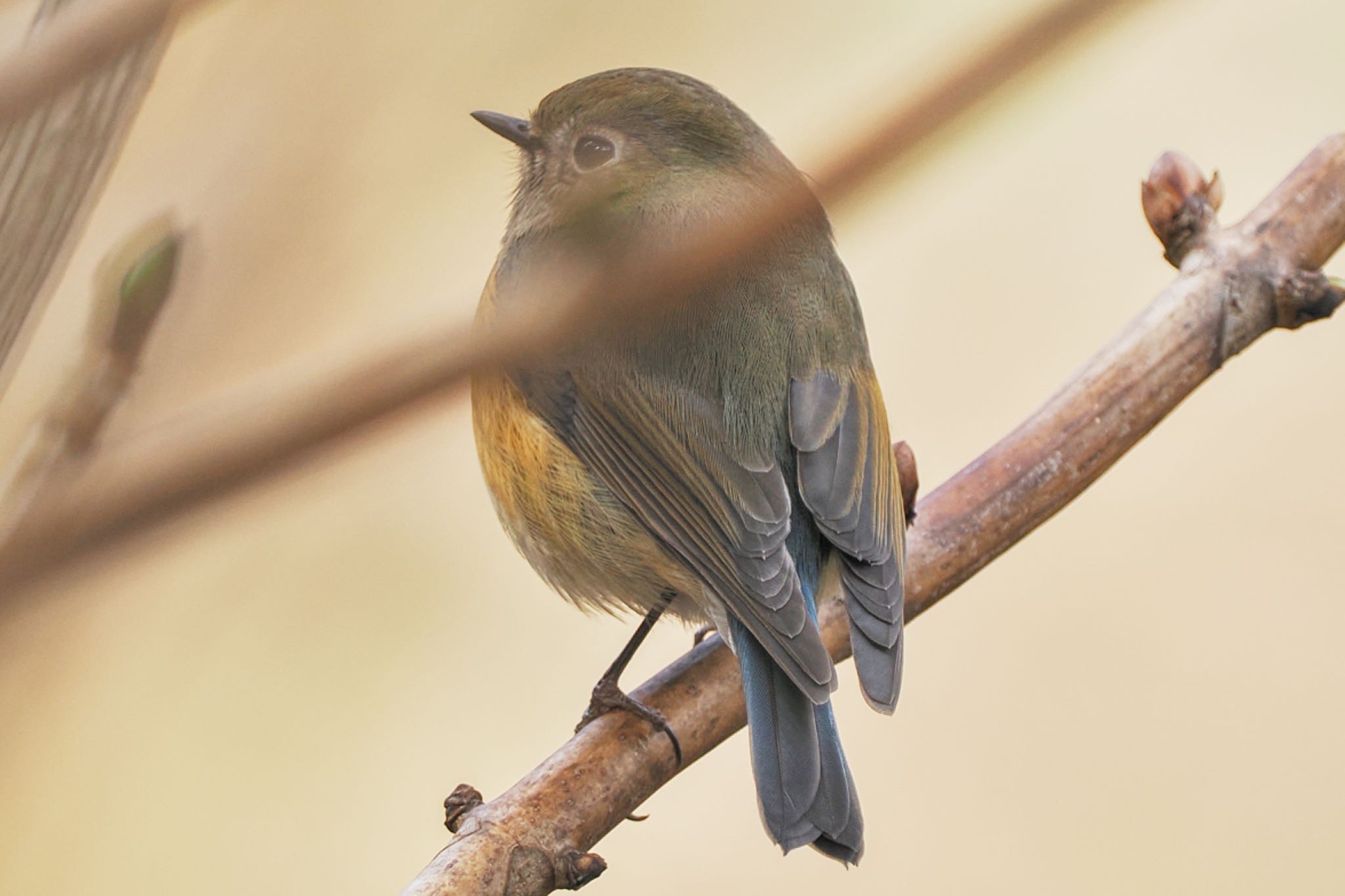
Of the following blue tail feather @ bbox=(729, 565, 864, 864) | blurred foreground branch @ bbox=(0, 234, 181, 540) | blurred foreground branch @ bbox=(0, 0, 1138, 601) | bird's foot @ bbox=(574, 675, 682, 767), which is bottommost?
blue tail feather @ bbox=(729, 565, 864, 864)

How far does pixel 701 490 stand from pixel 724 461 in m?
0.07

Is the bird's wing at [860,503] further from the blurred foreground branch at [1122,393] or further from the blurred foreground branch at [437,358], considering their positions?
the blurred foreground branch at [437,358]

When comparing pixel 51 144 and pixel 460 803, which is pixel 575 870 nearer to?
pixel 460 803

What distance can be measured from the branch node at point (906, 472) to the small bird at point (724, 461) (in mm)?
35

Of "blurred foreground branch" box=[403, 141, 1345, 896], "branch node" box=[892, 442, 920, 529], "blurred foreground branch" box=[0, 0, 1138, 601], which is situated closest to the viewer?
"blurred foreground branch" box=[0, 0, 1138, 601]

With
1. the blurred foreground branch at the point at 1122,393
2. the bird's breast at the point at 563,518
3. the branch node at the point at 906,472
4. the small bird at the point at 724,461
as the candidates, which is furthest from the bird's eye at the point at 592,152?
the blurred foreground branch at the point at 1122,393

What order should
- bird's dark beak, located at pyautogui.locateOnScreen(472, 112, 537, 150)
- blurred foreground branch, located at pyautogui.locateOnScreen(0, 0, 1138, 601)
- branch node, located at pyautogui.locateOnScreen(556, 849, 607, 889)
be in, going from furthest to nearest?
1. bird's dark beak, located at pyautogui.locateOnScreen(472, 112, 537, 150)
2. branch node, located at pyautogui.locateOnScreen(556, 849, 607, 889)
3. blurred foreground branch, located at pyautogui.locateOnScreen(0, 0, 1138, 601)

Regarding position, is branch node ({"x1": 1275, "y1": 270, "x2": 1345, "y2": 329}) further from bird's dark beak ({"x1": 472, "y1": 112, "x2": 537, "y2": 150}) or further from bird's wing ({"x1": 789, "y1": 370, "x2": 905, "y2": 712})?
bird's dark beak ({"x1": 472, "y1": 112, "x2": 537, "y2": 150})

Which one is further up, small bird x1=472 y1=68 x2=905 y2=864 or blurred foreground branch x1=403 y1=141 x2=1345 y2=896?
small bird x1=472 y1=68 x2=905 y2=864

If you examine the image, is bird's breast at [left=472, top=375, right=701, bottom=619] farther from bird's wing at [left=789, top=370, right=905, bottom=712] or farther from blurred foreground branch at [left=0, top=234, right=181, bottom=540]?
blurred foreground branch at [left=0, top=234, right=181, bottom=540]

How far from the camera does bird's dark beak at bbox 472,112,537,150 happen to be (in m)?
2.60

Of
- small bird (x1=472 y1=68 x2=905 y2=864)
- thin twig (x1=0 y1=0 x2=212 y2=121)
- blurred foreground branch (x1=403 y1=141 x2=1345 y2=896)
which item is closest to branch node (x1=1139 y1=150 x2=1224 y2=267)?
blurred foreground branch (x1=403 y1=141 x2=1345 y2=896)

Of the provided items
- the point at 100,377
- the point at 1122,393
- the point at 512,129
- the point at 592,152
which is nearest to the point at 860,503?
the point at 1122,393

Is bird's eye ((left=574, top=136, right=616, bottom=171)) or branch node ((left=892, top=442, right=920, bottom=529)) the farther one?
bird's eye ((left=574, top=136, right=616, bottom=171))
